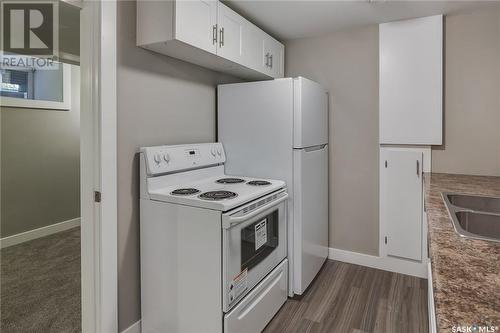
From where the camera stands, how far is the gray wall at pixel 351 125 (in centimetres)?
276

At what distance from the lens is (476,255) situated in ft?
2.74

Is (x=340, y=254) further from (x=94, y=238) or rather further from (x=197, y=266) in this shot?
(x=94, y=238)

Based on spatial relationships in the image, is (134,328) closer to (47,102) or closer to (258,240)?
(258,240)

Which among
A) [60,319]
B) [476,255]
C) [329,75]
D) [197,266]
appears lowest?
[60,319]

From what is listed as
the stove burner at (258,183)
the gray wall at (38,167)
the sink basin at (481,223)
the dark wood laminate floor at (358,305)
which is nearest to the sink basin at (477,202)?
the sink basin at (481,223)

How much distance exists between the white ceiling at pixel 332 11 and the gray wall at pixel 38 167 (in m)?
2.68

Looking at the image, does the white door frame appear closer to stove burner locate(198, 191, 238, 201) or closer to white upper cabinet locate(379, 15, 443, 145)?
stove burner locate(198, 191, 238, 201)

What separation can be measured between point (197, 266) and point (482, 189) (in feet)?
5.72

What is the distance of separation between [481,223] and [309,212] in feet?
4.05

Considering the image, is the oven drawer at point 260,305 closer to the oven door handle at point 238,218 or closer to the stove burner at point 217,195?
the oven door handle at point 238,218

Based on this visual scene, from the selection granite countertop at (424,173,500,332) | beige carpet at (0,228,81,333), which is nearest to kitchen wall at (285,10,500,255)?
granite countertop at (424,173,500,332)

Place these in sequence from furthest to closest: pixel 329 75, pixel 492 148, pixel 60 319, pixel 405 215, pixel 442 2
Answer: pixel 329 75, pixel 405 215, pixel 492 148, pixel 442 2, pixel 60 319

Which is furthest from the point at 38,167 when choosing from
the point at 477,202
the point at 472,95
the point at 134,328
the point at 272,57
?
the point at 472,95

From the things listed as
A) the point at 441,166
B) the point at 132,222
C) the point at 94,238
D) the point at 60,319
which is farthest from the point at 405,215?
the point at 60,319
